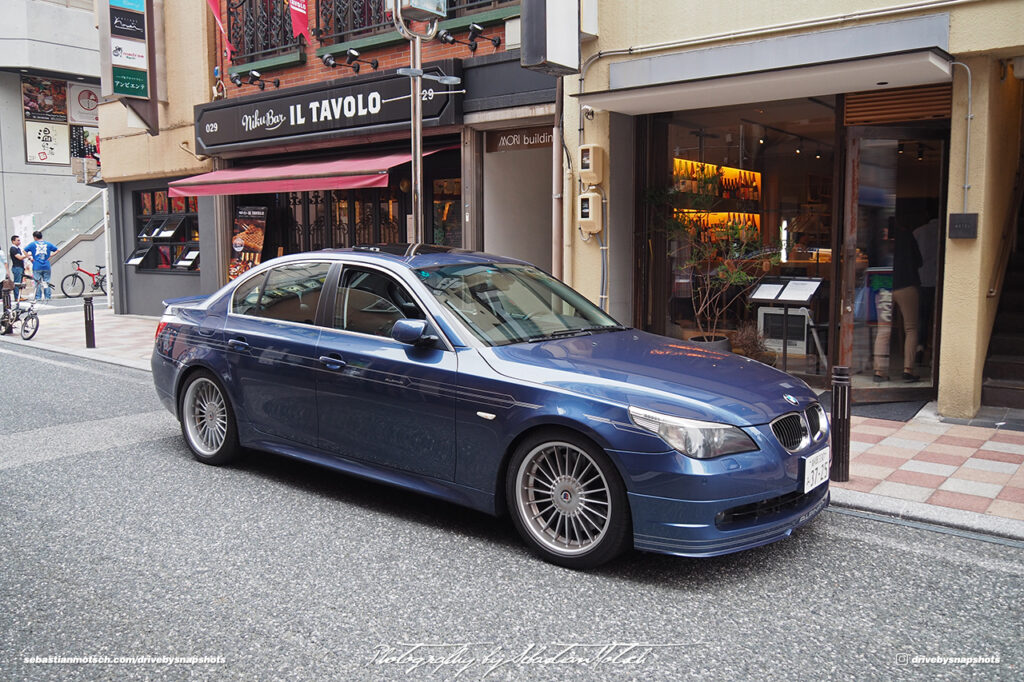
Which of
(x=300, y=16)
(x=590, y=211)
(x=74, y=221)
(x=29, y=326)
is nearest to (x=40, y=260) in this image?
(x=74, y=221)

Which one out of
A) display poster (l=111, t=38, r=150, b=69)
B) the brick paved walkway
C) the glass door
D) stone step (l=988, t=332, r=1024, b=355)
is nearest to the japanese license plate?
the brick paved walkway

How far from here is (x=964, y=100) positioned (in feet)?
25.2

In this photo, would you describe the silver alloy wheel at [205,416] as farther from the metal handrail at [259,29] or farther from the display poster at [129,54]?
the display poster at [129,54]

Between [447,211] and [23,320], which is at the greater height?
[447,211]

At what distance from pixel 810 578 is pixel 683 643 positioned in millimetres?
1045

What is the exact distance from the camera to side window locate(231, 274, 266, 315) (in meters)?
6.15

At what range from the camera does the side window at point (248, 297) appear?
6152 millimetres

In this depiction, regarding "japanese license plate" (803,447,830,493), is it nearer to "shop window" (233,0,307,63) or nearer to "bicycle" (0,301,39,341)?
"shop window" (233,0,307,63)

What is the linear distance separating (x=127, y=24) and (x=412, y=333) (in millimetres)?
14289

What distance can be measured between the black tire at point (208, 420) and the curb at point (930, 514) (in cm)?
413

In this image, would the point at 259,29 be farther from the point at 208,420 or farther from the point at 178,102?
the point at 208,420

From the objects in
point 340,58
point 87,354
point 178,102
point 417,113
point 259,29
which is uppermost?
point 259,29

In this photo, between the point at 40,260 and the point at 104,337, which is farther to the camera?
the point at 40,260

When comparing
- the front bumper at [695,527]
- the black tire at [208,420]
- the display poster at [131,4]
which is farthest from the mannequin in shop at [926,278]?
the display poster at [131,4]
